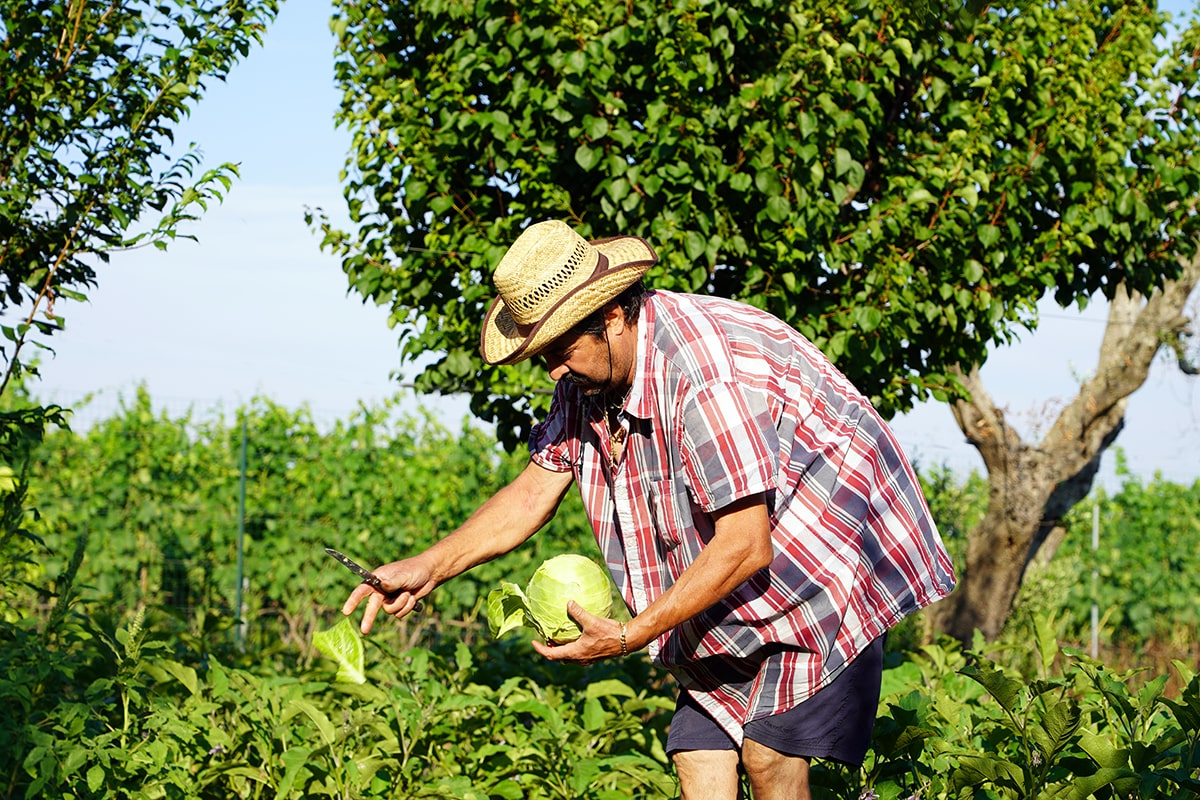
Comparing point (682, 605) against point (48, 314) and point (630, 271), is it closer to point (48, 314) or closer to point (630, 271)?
point (630, 271)

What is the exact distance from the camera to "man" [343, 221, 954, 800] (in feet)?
8.46

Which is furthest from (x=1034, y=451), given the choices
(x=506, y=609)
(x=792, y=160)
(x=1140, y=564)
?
(x=1140, y=564)

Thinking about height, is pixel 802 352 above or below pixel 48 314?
below

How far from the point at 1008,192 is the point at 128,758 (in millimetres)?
3826

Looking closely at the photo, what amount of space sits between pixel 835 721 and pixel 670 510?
624 millimetres

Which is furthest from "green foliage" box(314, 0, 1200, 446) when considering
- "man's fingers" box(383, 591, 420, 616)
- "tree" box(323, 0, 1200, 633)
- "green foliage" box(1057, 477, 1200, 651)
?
"green foliage" box(1057, 477, 1200, 651)

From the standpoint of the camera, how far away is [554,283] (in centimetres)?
269

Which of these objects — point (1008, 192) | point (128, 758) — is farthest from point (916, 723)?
point (1008, 192)

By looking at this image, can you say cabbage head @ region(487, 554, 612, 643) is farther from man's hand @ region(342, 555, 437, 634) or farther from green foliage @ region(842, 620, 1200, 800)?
green foliage @ region(842, 620, 1200, 800)

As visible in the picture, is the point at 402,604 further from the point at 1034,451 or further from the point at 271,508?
the point at 271,508

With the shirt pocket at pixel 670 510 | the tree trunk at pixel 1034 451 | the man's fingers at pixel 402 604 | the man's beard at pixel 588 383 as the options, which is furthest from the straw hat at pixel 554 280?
the tree trunk at pixel 1034 451

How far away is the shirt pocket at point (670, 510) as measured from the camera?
2.82 m

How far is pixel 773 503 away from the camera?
9.09 feet

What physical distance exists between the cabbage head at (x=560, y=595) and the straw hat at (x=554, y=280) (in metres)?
0.57
